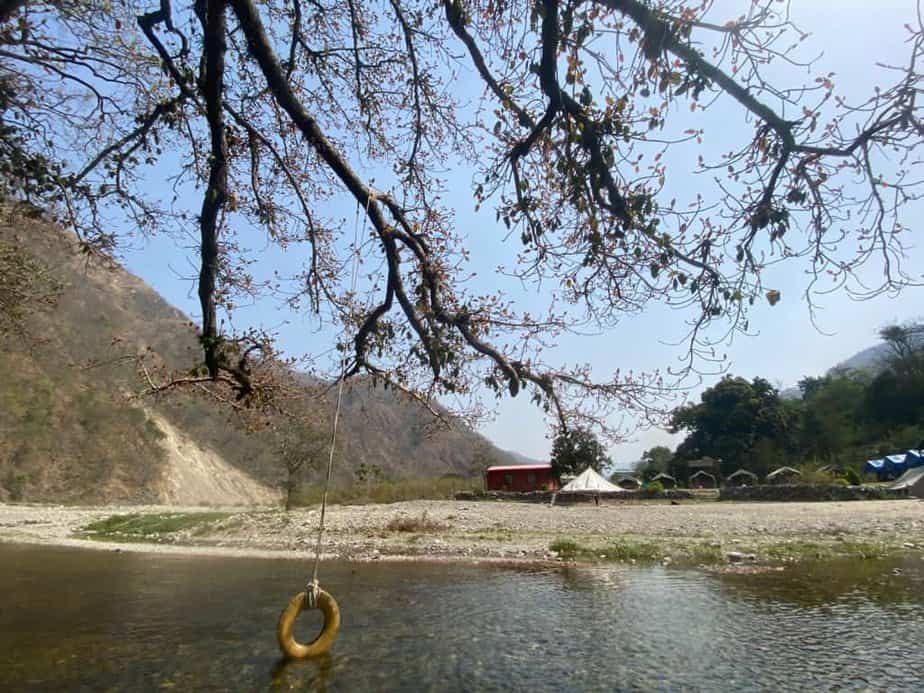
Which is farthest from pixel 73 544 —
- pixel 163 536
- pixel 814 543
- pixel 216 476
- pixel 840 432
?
pixel 840 432

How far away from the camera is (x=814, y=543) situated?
50.2ft

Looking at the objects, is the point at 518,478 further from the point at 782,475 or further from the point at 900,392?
the point at 900,392

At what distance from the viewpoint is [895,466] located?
141ft

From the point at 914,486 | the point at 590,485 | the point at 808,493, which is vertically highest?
the point at 914,486

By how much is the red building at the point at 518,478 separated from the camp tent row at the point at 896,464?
2277 centimetres

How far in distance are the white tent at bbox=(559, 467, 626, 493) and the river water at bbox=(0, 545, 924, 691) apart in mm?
21635

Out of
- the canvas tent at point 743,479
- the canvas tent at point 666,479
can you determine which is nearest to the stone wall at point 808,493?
the canvas tent at point 743,479

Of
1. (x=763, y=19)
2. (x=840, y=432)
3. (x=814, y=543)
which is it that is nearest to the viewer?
(x=763, y=19)

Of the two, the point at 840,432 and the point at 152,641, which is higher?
the point at 840,432

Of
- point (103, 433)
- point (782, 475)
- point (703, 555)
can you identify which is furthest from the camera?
point (103, 433)

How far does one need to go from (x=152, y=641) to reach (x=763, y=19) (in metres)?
7.58

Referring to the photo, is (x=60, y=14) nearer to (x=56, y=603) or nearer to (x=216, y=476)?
(x=56, y=603)

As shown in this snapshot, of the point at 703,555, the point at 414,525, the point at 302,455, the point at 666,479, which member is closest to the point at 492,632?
the point at 703,555

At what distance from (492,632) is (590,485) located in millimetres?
27494
